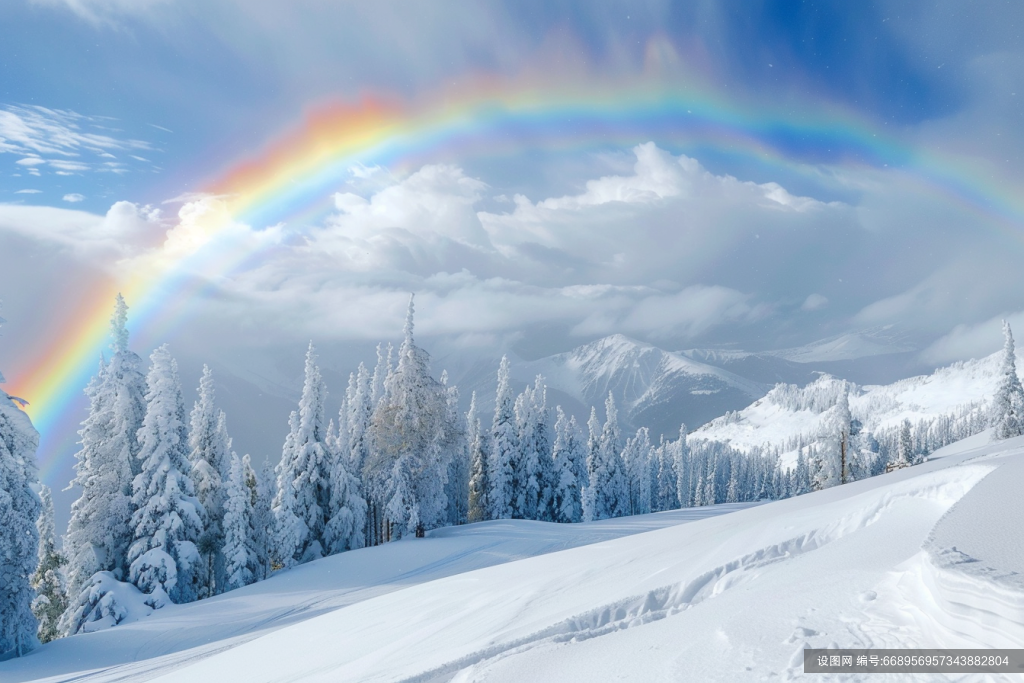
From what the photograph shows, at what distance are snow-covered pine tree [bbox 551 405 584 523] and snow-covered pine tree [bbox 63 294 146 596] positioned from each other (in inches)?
1382

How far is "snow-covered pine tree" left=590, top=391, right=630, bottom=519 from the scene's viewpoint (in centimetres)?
5759

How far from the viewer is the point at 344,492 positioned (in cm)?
3347

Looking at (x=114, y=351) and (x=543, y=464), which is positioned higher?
(x=114, y=351)

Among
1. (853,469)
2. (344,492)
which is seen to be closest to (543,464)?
(344,492)

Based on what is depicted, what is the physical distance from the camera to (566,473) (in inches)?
2098

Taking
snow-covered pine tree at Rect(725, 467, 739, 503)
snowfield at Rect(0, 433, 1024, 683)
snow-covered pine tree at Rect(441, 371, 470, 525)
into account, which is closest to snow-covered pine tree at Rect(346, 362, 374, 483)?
snow-covered pine tree at Rect(441, 371, 470, 525)

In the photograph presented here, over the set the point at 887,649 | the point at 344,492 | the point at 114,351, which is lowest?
the point at 344,492

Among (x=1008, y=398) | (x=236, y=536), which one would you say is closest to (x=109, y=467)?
(x=236, y=536)

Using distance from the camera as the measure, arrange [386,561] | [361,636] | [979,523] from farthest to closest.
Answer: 1. [386,561]
2. [361,636]
3. [979,523]

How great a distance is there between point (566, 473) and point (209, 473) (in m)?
31.2

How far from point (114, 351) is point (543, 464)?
35.8 m

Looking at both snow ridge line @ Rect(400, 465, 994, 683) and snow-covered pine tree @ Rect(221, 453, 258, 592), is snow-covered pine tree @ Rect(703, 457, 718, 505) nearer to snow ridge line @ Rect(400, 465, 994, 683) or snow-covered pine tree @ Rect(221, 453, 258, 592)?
snow-covered pine tree @ Rect(221, 453, 258, 592)

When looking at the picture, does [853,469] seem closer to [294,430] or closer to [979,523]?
[294,430]

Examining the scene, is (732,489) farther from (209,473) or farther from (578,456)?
(209,473)
